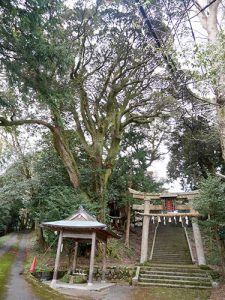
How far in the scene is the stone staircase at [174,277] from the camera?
10.3 meters

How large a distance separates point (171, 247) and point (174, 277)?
6570 millimetres

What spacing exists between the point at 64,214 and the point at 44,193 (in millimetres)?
3195

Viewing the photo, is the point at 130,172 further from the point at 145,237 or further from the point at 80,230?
the point at 80,230

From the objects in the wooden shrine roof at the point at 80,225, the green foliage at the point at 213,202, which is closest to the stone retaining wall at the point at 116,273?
the wooden shrine roof at the point at 80,225

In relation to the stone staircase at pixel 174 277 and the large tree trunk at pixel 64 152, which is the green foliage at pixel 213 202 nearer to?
the stone staircase at pixel 174 277

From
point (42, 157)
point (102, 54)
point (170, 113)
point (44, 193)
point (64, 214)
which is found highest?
point (102, 54)

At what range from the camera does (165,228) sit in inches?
913

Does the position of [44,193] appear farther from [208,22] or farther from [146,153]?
[208,22]

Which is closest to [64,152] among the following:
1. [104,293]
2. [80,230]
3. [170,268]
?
[80,230]

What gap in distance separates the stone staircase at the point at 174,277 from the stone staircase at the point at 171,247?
228 cm

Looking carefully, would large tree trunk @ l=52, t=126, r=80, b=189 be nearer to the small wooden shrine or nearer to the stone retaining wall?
the small wooden shrine

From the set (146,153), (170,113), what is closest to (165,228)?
(146,153)

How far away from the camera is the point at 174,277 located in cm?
1098

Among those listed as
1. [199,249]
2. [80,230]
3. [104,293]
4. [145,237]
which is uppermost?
[80,230]
